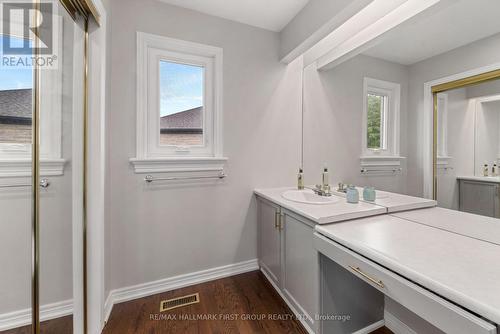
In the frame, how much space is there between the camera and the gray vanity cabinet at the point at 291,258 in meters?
1.30

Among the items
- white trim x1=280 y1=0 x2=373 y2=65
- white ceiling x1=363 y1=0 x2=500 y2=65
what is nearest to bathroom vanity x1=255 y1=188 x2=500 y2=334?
white ceiling x1=363 y1=0 x2=500 y2=65

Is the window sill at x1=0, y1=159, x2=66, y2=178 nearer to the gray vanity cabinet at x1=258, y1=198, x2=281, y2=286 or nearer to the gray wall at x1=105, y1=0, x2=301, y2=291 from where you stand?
the gray wall at x1=105, y1=0, x2=301, y2=291

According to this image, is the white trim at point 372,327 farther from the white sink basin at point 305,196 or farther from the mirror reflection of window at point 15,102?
the mirror reflection of window at point 15,102

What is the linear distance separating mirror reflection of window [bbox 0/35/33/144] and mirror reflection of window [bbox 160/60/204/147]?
36.8 inches

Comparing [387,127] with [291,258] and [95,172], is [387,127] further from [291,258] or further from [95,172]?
[95,172]

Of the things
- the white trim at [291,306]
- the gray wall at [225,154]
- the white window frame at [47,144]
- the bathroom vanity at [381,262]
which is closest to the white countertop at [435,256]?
the bathroom vanity at [381,262]

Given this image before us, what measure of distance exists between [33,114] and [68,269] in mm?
888

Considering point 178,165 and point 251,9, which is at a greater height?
point 251,9

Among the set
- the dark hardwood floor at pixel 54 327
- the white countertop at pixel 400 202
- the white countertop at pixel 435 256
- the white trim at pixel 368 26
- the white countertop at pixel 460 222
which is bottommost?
the dark hardwood floor at pixel 54 327

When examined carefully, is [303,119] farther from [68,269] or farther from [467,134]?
[68,269]

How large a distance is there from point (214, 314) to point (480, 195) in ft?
5.73

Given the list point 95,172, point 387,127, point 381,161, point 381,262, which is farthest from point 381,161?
point 95,172

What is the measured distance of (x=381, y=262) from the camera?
84 centimetres

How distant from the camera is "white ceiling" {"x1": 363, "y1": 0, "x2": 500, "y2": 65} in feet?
3.08
